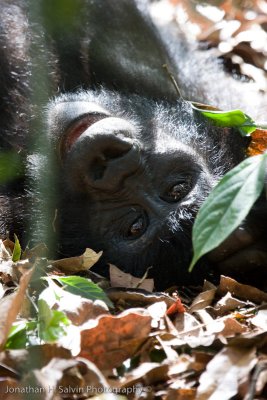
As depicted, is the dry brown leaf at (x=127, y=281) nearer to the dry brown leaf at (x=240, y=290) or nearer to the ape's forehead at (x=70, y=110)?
the dry brown leaf at (x=240, y=290)

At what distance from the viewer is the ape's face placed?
293 cm

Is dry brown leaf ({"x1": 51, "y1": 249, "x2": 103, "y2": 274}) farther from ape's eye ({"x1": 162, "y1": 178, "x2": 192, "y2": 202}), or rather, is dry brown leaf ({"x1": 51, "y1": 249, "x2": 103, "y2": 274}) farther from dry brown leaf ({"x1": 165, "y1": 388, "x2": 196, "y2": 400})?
dry brown leaf ({"x1": 165, "y1": 388, "x2": 196, "y2": 400})

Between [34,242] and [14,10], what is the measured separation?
1233 mm

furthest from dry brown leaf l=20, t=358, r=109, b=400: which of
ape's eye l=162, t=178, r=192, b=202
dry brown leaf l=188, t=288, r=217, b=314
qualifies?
ape's eye l=162, t=178, r=192, b=202

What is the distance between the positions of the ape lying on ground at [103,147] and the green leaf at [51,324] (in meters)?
0.80

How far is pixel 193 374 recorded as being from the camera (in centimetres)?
205

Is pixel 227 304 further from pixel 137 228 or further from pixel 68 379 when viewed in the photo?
pixel 68 379

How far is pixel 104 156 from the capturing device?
2895 millimetres

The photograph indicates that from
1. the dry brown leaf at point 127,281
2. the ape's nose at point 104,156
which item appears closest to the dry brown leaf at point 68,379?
the dry brown leaf at point 127,281

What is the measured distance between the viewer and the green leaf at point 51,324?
6.93 ft

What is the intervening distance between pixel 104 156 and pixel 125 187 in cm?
19

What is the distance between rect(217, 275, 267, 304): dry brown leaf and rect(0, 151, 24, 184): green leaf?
3.15 feet

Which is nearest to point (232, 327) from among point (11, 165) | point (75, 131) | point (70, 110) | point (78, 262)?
point (78, 262)

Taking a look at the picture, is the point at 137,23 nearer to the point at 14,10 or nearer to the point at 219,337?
the point at 14,10
